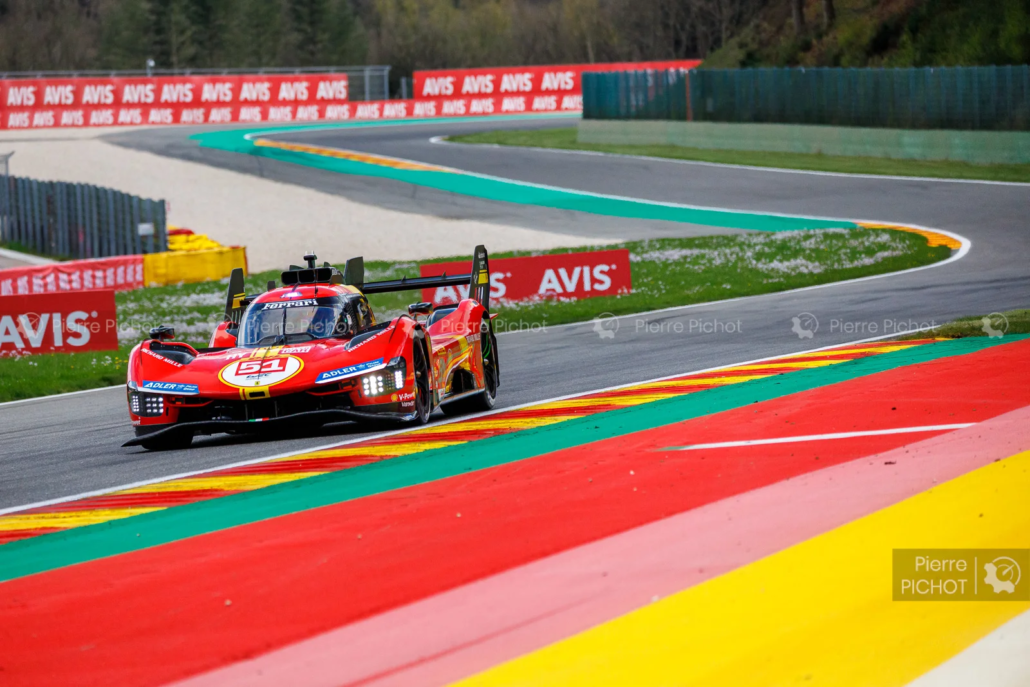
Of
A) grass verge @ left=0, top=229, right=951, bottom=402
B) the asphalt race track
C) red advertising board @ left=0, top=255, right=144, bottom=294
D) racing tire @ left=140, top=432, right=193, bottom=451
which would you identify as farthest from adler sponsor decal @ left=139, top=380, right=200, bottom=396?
red advertising board @ left=0, top=255, right=144, bottom=294

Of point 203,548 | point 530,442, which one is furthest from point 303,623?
point 530,442

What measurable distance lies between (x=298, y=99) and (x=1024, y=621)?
67.6 metres

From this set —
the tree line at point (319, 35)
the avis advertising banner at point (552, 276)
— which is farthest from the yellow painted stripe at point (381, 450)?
the tree line at point (319, 35)

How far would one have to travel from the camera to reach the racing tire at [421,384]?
1121 centimetres

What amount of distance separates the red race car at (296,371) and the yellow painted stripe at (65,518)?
7.58 ft

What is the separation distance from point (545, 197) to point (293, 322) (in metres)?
27.7

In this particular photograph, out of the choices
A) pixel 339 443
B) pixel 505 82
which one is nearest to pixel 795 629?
pixel 339 443

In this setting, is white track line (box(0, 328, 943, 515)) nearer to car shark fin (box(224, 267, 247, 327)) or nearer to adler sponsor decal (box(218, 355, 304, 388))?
adler sponsor decal (box(218, 355, 304, 388))

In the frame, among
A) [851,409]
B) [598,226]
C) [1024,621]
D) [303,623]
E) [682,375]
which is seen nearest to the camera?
[1024,621]

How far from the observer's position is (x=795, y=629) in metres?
4.98

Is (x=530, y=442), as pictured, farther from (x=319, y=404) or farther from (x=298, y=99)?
(x=298, y=99)

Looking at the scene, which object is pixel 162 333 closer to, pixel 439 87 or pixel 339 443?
pixel 339 443

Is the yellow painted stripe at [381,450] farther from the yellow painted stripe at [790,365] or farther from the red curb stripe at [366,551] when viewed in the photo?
the yellow painted stripe at [790,365]

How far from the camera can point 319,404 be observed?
10766 millimetres
